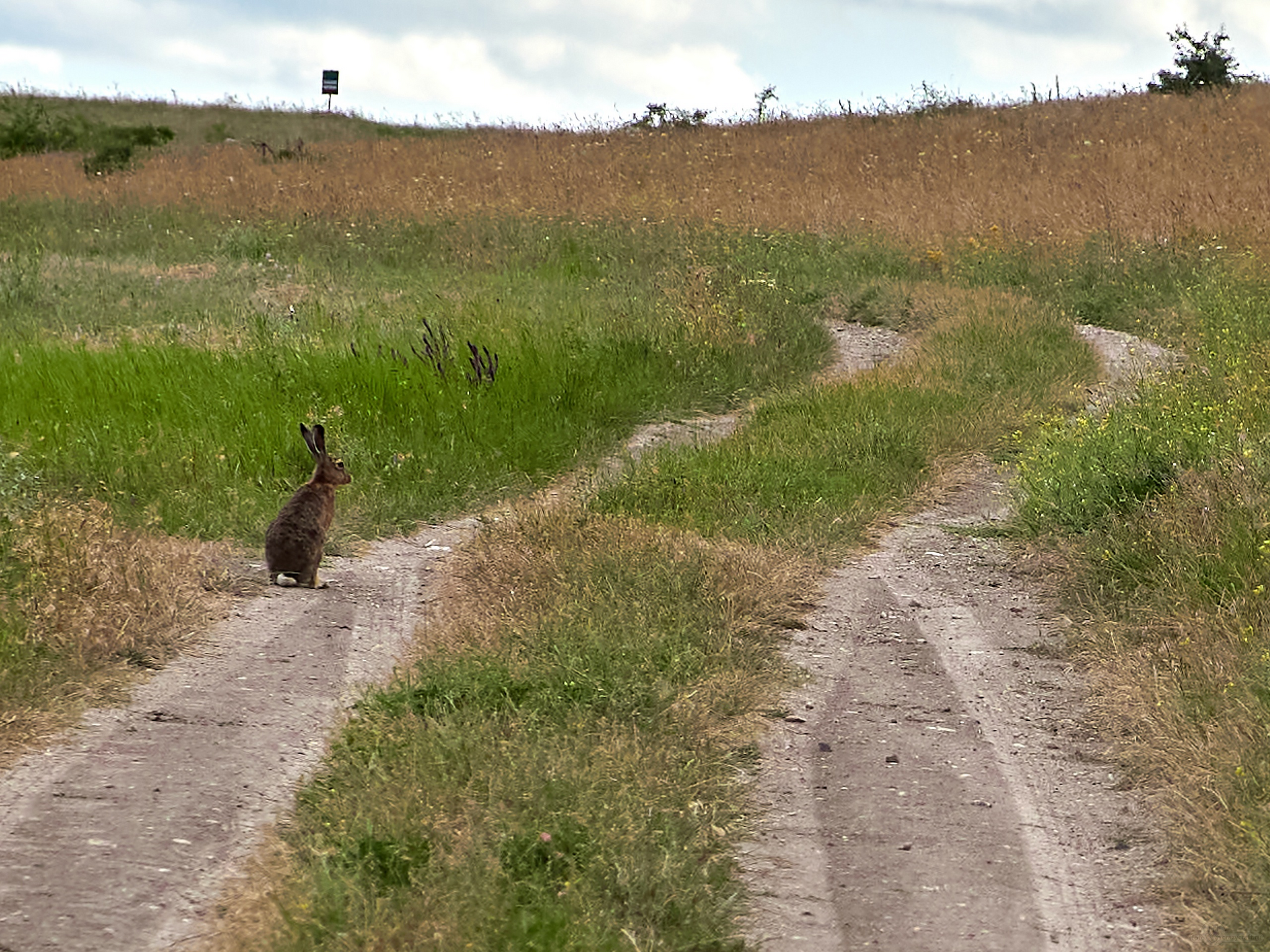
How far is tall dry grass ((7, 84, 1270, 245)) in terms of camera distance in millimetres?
19578

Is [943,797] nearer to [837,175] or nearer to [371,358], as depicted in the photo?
[371,358]

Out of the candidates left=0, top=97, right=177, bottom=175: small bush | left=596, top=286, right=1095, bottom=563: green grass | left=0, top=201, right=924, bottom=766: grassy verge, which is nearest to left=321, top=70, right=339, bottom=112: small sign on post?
left=0, top=97, right=177, bottom=175: small bush

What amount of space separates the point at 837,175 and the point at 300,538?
18956mm

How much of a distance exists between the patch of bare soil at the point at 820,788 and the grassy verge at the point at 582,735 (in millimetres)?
198

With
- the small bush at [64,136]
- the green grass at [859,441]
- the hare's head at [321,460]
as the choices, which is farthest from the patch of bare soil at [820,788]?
the small bush at [64,136]

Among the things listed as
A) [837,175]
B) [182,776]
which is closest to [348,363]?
[182,776]

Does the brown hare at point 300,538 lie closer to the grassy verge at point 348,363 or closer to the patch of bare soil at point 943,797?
the grassy verge at point 348,363

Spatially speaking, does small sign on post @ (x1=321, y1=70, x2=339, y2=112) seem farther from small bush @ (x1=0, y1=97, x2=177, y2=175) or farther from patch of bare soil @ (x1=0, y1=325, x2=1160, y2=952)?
patch of bare soil @ (x1=0, y1=325, x2=1160, y2=952)

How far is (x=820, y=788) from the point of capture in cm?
453

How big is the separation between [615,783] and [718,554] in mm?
2604

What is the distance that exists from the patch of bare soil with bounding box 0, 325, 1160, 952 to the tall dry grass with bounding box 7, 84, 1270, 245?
13.3 metres

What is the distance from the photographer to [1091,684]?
5.46 meters

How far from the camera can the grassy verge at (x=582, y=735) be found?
11.2 feet

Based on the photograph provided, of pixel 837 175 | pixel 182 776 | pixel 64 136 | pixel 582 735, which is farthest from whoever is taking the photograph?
pixel 64 136
